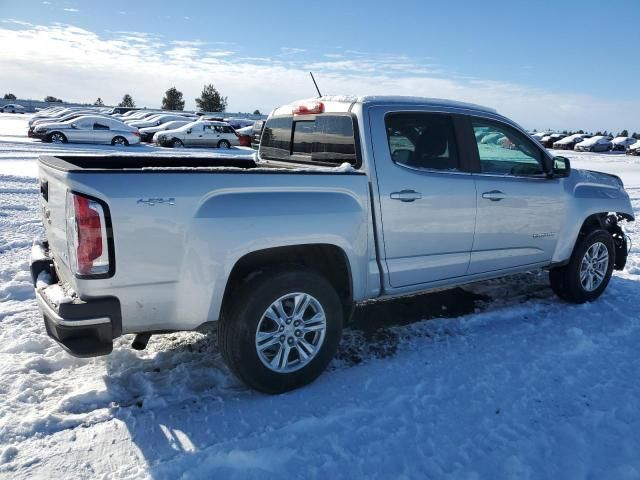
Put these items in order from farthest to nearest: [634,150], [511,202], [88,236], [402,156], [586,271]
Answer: [634,150], [586,271], [511,202], [402,156], [88,236]

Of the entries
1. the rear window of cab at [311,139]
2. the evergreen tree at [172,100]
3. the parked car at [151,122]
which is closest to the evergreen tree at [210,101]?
the evergreen tree at [172,100]

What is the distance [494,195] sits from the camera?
4.44 meters

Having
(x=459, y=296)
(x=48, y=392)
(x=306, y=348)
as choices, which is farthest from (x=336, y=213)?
(x=459, y=296)

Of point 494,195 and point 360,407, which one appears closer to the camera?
point 360,407

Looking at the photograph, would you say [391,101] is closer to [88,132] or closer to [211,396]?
[211,396]

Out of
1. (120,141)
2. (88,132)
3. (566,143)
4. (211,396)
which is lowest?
(211,396)

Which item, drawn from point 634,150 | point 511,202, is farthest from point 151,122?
point 634,150

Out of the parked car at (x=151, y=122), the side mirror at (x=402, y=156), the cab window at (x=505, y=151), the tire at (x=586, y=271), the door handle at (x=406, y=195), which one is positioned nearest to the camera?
the door handle at (x=406, y=195)

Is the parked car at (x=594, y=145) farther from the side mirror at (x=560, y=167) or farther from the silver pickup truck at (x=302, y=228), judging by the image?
the side mirror at (x=560, y=167)

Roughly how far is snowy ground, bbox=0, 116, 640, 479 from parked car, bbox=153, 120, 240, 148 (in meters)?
22.6

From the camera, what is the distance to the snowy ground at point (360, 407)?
281 centimetres

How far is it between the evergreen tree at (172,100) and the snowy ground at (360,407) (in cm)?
7478

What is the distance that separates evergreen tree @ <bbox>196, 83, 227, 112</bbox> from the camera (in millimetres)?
72750

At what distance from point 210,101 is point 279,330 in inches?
2903
